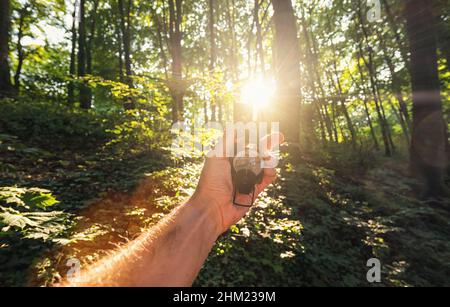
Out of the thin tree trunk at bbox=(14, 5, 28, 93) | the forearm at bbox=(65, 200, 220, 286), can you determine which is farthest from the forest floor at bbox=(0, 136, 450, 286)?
the thin tree trunk at bbox=(14, 5, 28, 93)

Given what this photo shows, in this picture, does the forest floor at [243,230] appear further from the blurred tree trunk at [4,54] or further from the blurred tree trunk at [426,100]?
the blurred tree trunk at [4,54]

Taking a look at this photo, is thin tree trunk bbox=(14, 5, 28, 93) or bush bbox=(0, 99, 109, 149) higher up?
thin tree trunk bbox=(14, 5, 28, 93)

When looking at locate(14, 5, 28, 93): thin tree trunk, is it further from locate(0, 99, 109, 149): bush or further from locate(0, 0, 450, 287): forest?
locate(0, 99, 109, 149): bush

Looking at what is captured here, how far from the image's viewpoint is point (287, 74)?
8625 millimetres

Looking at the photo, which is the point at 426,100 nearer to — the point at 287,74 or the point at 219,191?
Result: the point at 287,74

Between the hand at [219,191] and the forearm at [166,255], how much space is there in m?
0.07

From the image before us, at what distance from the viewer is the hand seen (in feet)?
6.07

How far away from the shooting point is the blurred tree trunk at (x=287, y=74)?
8398 mm

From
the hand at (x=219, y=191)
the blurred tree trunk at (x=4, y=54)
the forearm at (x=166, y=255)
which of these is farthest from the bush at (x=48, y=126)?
the forearm at (x=166, y=255)

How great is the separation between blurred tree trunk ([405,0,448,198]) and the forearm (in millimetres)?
9388

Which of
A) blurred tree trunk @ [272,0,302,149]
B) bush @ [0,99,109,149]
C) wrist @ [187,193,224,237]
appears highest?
blurred tree trunk @ [272,0,302,149]
